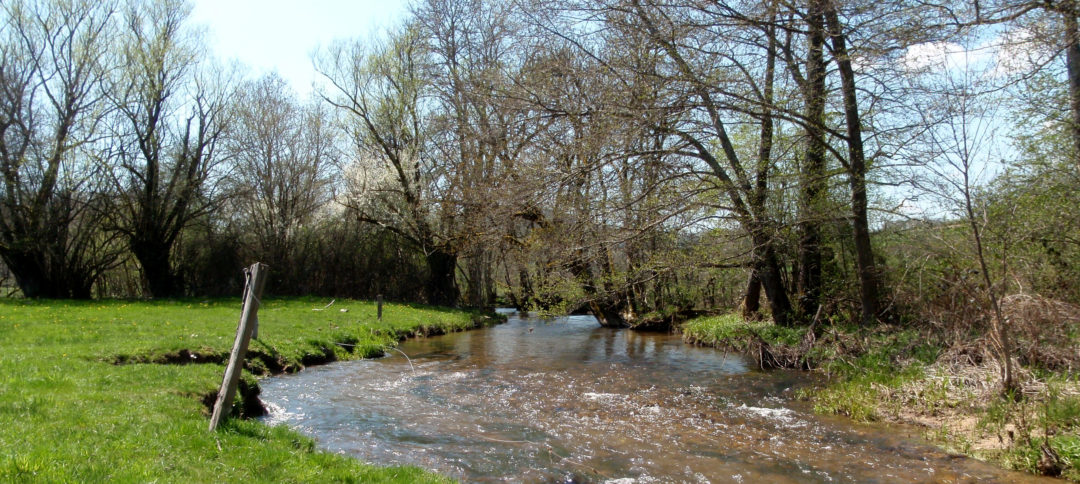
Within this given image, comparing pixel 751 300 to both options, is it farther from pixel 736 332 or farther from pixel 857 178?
pixel 857 178

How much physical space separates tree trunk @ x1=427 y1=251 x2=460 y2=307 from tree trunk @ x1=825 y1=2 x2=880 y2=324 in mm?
18346

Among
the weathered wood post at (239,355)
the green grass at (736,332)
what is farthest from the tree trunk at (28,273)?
the green grass at (736,332)

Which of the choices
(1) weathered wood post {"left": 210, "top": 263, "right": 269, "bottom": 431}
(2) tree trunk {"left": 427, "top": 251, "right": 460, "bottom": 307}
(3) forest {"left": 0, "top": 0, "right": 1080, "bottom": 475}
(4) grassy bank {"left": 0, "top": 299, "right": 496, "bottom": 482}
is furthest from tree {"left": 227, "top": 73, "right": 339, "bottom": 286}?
(1) weathered wood post {"left": 210, "top": 263, "right": 269, "bottom": 431}

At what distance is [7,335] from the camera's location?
11633mm

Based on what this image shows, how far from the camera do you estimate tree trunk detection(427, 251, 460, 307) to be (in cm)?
2805

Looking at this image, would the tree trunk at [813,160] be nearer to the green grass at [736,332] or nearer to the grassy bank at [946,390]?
the green grass at [736,332]

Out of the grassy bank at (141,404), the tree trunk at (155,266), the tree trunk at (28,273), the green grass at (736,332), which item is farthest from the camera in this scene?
the tree trunk at (155,266)

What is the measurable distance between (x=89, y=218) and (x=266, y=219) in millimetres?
6712

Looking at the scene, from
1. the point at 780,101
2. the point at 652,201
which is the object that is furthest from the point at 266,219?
the point at 780,101

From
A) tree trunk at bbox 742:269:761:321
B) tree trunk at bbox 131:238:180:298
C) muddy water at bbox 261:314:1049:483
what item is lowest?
muddy water at bbox 261:314:1049:483

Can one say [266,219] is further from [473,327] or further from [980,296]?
[980,296]

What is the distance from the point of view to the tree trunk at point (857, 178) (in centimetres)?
1190

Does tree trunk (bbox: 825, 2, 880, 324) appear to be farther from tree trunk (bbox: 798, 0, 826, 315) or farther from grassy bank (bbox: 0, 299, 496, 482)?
grassy bank (bbox: 0, 299, 496, 482)

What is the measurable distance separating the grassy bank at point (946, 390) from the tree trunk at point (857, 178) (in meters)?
0.72
